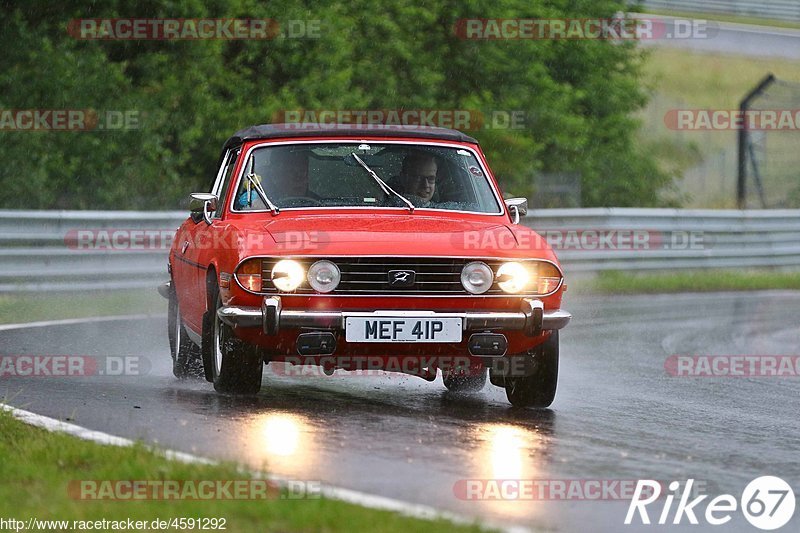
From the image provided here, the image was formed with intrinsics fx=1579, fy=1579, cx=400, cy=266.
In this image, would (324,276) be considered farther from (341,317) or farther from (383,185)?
(383,185)

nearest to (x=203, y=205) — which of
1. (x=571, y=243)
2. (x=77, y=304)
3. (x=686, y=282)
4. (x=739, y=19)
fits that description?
(x=77, y=304)

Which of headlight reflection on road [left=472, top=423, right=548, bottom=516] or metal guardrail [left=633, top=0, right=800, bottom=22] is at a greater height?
metal guardrail [left=633, top=0, right=800, bottom=22]

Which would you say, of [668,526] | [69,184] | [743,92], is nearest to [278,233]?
[668,526]

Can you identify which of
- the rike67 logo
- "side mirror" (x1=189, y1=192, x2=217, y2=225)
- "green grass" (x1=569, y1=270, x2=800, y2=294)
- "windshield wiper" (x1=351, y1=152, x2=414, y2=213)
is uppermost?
"windshield wiper" (x1=351, y1=152, x2=414, y2=213)

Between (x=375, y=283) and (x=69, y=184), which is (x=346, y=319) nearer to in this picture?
(x=375, y=283)

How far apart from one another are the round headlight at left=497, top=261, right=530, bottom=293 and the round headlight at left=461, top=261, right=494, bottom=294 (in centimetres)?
7

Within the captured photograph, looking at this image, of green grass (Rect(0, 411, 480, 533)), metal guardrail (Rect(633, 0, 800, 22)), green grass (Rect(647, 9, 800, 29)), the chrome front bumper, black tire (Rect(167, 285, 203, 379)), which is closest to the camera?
green grass (Rect(0, 411, 480, 533))

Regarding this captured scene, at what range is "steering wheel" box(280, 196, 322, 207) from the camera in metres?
9.68

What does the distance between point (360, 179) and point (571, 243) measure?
11.5 meters

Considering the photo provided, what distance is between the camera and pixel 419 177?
10.0m

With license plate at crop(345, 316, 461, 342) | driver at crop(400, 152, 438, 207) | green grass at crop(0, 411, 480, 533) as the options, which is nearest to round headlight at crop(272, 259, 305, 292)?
license plate at crop(345, 316, 461, 342)

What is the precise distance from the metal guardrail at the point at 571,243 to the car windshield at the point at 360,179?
729 cm

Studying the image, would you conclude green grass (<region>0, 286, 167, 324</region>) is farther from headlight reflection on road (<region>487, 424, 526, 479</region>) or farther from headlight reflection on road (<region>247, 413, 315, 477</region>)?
headlight reflection on road (<region>487, 424, 526, 479</region>)

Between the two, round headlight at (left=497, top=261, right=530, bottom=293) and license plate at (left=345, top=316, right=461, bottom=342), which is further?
round headlight at (left=497, top=261, right=530, bottom=293)
